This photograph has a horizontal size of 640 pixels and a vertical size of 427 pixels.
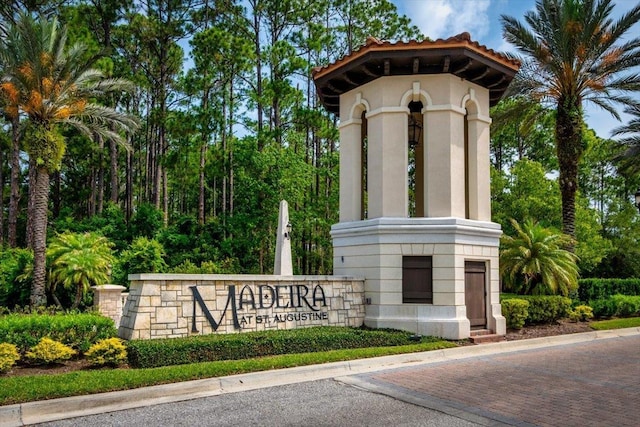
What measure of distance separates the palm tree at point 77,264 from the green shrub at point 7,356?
414 inches

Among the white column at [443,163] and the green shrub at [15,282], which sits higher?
the white column at [443,163]

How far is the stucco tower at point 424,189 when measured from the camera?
48.8 ft

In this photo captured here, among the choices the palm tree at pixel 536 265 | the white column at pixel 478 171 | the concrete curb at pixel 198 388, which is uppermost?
the white column at pixel 478 171

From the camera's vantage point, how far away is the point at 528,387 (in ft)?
31.7

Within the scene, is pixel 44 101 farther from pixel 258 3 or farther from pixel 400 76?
pixel 258 3

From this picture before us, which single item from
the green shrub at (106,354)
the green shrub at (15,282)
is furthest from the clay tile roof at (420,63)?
the green shrub at (15,282)

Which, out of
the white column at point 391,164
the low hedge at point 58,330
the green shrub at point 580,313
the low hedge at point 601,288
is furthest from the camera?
the low hedge at point 601,288

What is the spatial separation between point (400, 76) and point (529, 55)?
377 inches

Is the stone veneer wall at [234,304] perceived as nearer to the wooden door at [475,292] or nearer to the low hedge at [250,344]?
the low hedge at [250,344]

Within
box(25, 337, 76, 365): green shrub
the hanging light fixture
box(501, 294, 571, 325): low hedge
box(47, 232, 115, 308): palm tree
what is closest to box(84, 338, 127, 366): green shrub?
box(25, 337, 76, 365): green shrub

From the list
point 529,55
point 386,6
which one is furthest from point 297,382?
point 386,6

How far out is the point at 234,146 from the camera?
105 feet

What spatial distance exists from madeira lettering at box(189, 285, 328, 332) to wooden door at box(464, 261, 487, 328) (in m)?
4.25

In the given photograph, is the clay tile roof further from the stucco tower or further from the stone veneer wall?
the stone veneer wall
